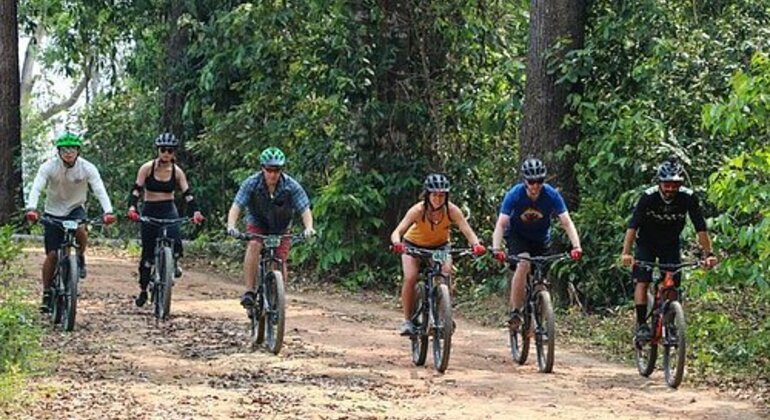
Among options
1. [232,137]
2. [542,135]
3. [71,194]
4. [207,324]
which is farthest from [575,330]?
[232,137]

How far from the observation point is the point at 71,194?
→ 14.2 metres

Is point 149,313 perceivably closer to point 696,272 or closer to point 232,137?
point 696,272

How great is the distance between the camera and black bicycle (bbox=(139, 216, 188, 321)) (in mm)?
14820

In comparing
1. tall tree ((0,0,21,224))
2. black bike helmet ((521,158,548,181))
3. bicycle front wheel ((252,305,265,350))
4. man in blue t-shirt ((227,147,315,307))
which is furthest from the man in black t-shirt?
tall tree ((0,0,21,224))

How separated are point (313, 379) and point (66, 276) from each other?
358cm

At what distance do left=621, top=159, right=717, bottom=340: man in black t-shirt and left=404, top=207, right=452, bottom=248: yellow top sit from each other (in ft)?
5.39

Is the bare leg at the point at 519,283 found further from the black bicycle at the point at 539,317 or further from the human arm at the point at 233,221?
the human arm at the point at 233,221

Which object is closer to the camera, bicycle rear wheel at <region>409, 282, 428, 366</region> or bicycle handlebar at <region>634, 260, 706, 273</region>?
bicycle handlebar at <region>634, 260, 706, 273</region>

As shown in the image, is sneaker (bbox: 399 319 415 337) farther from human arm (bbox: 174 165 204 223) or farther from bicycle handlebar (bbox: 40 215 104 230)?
bicycle handlebar (bbox: 40 215 104 230)

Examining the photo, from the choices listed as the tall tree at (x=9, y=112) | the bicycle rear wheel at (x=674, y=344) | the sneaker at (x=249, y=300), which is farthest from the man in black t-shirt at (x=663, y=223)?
the tall tree at (x=9, y=112)

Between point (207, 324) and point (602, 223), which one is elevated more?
point (602, 223)

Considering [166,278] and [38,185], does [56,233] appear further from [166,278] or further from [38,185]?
[166,278]

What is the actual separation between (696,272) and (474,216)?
7.25 meters

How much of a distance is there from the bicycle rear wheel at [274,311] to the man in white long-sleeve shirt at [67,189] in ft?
6.39
